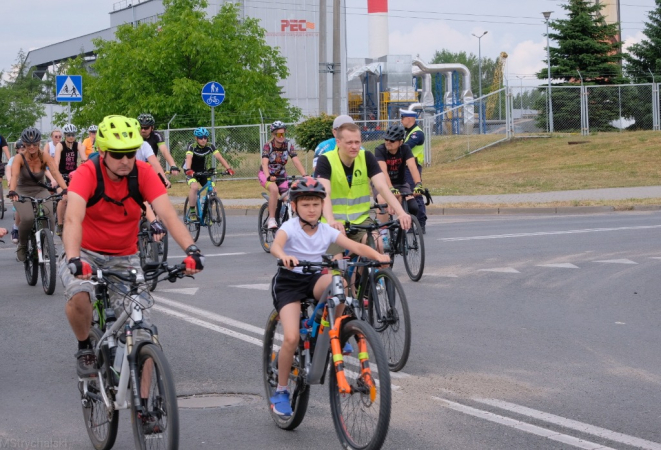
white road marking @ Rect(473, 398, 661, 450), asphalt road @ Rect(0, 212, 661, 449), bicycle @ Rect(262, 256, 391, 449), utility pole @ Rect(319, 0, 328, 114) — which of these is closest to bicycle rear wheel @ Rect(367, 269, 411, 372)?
asphalt road @ Rect(0, 212, 661, 449)

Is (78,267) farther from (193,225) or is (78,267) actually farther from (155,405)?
(193,225)

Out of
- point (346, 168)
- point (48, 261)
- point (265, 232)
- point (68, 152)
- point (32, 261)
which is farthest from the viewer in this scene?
point (265, 232)

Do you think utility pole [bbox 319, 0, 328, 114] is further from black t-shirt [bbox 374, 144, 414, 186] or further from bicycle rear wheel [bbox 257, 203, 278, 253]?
black t-shirt [bbox 374, 144, 414, 186]

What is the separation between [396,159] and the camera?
475 inches

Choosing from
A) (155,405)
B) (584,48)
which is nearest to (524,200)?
(155,405)

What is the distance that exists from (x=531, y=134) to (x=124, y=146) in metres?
34.7

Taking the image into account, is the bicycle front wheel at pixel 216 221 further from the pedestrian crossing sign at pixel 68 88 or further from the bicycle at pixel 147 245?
the pedestrian crossing sign at pixel 68 88

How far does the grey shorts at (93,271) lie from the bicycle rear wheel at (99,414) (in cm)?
23

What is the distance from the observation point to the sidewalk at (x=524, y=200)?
21.6m

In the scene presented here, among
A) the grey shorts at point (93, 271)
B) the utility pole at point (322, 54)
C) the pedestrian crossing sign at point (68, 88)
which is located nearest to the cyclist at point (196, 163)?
the pedestrian crossing sign at point (68, 88)

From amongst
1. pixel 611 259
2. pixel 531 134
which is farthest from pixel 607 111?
pixel 611 259

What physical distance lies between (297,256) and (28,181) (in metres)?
7.24

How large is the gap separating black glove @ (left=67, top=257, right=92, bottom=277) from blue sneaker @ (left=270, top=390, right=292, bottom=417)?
1466 millimetres

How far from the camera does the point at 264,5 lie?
68688 mm
